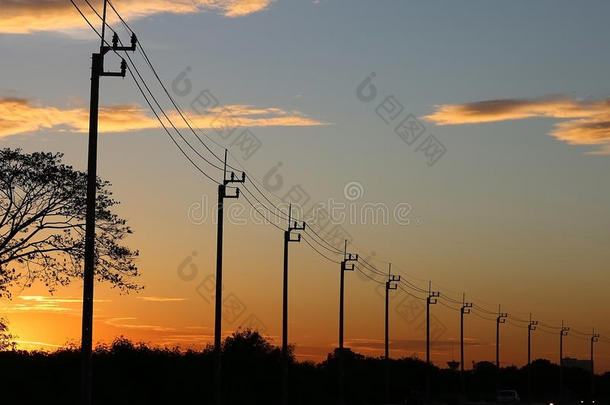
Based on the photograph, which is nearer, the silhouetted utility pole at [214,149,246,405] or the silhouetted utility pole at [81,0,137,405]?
the silhouetted utility pole at [81,0,137,405]

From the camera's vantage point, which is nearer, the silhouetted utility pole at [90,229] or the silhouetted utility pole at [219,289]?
the silhouetted utility pole at [90,229]

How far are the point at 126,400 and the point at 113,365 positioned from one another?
503cm

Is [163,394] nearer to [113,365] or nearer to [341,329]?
[113,365]

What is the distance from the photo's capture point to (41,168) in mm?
49406

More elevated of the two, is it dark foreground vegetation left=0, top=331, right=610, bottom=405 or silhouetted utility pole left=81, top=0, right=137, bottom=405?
silhouetted utility pole left=81, top=0, right=137, bottom=405

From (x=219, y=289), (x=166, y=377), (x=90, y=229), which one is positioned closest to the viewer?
(x=90, y=229)

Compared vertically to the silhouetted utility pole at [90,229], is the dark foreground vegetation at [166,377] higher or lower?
lower

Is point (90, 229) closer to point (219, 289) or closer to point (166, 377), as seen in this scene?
point (219, 289)

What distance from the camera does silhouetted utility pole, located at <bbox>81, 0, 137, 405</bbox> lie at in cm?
2884

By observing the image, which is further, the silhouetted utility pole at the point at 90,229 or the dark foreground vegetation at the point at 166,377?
the dark foreground vegetation at the point at 166,377

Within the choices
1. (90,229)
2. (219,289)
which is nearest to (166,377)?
(219,289)

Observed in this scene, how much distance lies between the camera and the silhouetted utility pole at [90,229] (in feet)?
94.6

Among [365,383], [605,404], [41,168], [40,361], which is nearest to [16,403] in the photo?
[40,361]

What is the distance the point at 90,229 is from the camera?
29.9m
